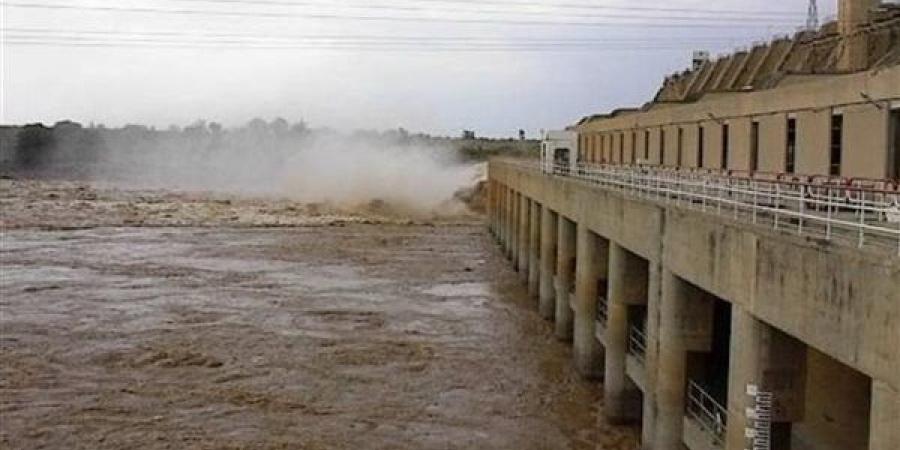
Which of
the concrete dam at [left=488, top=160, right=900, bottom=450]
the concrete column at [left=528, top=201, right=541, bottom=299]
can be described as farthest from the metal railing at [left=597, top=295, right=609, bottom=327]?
the concrete column at [left=528, top=201, right=541, bottom=299]

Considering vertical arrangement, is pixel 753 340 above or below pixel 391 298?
above

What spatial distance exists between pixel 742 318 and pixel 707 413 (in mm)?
3410

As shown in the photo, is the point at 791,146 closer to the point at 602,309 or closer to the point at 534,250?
the point at 602,309

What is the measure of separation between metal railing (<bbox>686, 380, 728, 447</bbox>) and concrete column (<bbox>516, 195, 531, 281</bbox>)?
2824 cm

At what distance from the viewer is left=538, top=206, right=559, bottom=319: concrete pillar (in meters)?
37.1

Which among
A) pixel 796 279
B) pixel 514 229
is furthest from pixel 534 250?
pixel 796 279

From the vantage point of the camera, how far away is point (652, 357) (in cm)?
1812

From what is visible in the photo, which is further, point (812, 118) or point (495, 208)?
Result: point (495, 208)

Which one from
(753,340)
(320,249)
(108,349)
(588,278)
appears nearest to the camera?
(753,340)

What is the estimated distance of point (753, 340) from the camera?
13055 mm

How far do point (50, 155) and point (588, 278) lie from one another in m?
172

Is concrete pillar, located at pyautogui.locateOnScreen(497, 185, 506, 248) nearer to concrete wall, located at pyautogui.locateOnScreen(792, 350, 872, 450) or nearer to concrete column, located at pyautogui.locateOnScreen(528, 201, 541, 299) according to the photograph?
concrete column, located at pyautogui.locateOnScreen(528, 201, 541, 299)

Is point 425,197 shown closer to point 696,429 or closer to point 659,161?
point 659,161

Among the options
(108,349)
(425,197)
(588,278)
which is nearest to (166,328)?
(108,349)
